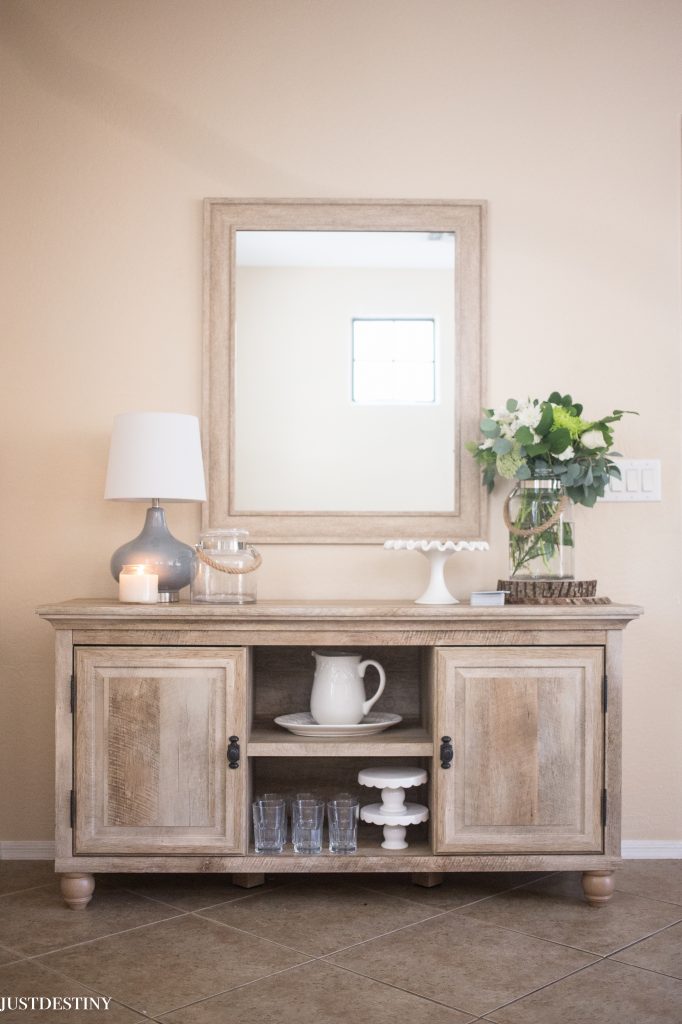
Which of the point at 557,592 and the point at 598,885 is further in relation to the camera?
the point at 557,592

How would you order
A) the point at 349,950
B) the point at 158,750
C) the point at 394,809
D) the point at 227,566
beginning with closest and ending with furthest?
the point at 349,950, the point at 158,750, the point at 394,809, the point at 227,566

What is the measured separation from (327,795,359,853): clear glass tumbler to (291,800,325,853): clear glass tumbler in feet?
0.11

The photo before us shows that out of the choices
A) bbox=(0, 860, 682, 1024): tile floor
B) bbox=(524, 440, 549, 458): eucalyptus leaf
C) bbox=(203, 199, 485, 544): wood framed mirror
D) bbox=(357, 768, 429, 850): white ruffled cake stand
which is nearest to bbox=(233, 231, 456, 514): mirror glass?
bbox=(203, 199, 485, 544): wood framed mirror

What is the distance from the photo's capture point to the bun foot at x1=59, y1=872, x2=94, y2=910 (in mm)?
2354

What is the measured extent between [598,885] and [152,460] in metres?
1.52

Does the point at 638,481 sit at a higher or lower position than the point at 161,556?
higher

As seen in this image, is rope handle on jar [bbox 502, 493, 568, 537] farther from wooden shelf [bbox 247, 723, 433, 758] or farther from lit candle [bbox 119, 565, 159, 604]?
lit candle [bbox 119, 565, 159, 604]

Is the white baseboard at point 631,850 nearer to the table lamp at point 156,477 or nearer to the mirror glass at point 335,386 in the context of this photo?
the table lamp at point 156,477

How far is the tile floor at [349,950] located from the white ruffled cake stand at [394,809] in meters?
0.16

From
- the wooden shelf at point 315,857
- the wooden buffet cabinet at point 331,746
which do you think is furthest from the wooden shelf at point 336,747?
the wooden shelf at point 315,857

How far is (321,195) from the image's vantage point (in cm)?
282

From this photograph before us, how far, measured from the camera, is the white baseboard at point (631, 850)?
9.11 feet

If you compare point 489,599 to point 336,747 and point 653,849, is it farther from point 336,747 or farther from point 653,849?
point 653,849

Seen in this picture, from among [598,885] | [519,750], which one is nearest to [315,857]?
[519,750]
